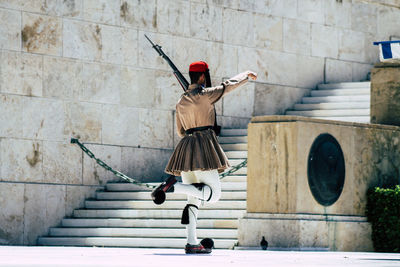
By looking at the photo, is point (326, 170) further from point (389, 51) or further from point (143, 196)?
point (143, 196)

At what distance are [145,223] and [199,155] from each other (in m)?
4.84

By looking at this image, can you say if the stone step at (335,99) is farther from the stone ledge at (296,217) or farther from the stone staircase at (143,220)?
the stone ledge at (296,217)

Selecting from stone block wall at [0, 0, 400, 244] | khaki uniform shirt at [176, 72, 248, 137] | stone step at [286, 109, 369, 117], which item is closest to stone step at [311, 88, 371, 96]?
stone block wall at [0, 0, 400, 244]

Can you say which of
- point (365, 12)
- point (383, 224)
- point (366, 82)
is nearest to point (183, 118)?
point (383, 224)

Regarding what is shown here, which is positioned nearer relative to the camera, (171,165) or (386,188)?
(171,165)

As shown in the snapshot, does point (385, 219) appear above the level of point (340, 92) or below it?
below

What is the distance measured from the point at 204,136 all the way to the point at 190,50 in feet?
27.6

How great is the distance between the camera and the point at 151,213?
15.5 metres

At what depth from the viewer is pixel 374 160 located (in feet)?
47.4

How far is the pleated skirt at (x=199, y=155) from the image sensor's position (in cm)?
1059

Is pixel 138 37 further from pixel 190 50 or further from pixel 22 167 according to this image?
pixel 22 167

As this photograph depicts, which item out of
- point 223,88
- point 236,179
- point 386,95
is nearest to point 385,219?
point 386,95

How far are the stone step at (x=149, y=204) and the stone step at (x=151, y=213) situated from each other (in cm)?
20

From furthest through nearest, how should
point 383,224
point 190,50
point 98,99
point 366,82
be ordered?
1. point 366,82
2. point 190,50
3. point 98,99
4. point 383,224
